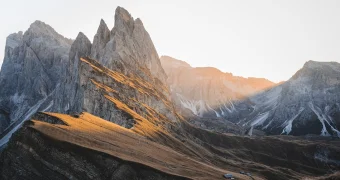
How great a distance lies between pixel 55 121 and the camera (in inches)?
2559

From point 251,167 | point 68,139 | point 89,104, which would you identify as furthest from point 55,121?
point 251,167

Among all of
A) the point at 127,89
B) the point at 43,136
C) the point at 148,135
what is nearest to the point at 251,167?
the point at 148,135

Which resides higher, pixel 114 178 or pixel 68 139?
pixel 68 139

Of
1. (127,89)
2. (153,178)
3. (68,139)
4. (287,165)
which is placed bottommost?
(287,165)

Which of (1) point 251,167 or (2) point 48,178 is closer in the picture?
(2) point 48,178

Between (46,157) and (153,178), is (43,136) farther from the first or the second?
(153,178)

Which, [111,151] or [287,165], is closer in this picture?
[111,151]

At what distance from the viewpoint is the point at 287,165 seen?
189 m

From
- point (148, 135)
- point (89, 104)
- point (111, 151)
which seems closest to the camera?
point (111, 151)

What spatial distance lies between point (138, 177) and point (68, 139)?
1205cm

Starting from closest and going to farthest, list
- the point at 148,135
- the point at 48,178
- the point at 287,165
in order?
the point at 48,178, the point at 148,135, the point at 287,165

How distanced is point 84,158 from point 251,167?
9762 cm

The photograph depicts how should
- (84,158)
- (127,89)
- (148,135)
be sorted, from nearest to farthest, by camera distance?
(84,158), (148,135), (127,89)

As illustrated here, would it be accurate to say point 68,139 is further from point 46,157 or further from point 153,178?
point 153,178
